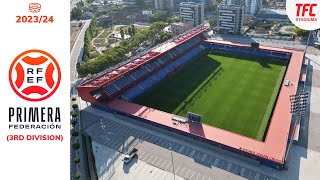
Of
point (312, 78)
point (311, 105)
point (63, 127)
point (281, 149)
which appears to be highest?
point (63, 127)

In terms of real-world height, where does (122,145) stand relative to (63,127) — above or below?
below

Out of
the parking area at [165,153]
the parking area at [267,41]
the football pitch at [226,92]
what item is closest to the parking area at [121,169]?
the parking area at [165,153]

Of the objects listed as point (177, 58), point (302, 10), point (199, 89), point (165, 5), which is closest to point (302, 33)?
point (177, 58)

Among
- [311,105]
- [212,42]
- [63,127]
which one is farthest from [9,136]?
[212,42]

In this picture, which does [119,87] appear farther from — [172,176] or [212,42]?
[212,42]

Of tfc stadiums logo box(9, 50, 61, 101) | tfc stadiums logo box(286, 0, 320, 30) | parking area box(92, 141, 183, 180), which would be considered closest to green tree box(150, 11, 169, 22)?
tfc stadiums logo box(286, 0, 320, 30)

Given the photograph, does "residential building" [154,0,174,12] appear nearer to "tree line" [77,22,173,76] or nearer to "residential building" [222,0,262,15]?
"residential building" [222,0,262,15]

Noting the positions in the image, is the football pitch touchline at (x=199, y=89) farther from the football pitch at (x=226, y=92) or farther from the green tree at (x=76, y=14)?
the green tree at (x=76, y=14)
